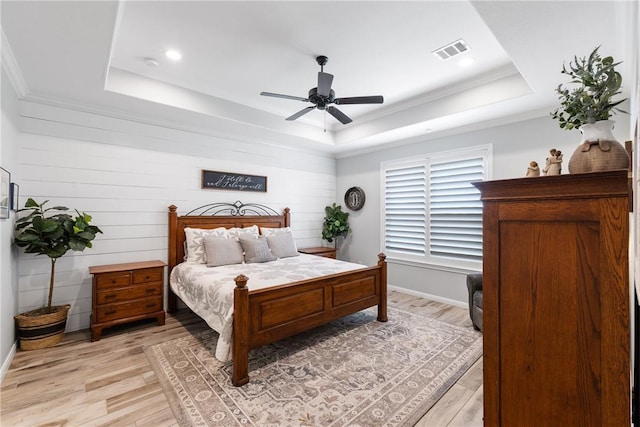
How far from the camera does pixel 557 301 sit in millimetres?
1122

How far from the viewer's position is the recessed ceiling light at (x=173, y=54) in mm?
2873

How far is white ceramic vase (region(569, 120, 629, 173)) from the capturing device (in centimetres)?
110

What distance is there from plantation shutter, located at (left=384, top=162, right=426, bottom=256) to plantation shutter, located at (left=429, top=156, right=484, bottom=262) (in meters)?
0.18

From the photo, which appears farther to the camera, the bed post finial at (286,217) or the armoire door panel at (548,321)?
the bed post finial at (286,217)

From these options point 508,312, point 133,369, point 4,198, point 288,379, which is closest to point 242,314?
point 288,379

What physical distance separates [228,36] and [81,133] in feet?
7.36

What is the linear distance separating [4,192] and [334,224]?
4.44 meters

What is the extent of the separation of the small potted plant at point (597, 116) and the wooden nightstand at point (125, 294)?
153 inches

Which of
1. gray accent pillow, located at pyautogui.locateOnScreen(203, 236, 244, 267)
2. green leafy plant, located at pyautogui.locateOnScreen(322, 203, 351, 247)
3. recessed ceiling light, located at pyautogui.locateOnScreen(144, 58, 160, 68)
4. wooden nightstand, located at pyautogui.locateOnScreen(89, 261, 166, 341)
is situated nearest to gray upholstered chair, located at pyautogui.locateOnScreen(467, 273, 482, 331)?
green leafy plant, located at pyautogui.locateOnScreen(322, 203, 351, 247)

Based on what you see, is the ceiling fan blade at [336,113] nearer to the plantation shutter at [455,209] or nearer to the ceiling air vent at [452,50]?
the ceiling air vent at [452,50]

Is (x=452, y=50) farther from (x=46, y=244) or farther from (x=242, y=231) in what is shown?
(x=46, y=244)

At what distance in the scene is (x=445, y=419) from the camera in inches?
78.3

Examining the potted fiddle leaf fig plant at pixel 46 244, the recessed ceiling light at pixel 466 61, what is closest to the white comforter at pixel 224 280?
the potted fiddle leaf fig plant at pixel 46 244

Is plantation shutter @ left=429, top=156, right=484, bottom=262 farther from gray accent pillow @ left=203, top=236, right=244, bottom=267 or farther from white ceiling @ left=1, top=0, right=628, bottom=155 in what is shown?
gray accent pillow @ left=203, top=236, right=244, bottom=267
